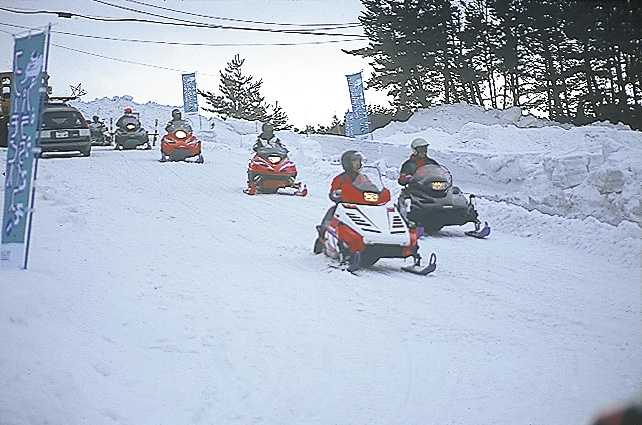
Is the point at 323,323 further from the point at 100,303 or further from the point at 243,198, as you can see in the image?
the point at 243,198

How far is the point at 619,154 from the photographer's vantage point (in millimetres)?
5492

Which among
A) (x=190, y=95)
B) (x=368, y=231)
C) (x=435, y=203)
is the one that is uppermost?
(x=190, y=95)

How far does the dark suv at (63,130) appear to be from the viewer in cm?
404

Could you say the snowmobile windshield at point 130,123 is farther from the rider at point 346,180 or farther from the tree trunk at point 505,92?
the tree trunk at point 505,92

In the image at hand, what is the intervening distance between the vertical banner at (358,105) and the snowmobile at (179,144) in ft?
10.6

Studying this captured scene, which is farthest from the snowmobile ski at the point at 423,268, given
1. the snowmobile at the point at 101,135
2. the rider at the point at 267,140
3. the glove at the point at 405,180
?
the snowmobile at the point at 101,135

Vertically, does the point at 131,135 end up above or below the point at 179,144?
above

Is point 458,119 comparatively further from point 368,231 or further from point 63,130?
point 63,130

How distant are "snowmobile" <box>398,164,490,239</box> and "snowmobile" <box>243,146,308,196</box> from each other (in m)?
2.17

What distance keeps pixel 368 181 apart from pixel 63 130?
185cm

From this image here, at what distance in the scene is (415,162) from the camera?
5.92 meters

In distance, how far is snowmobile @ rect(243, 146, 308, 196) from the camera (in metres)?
7.88

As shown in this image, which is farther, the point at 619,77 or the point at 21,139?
the point at 619,77

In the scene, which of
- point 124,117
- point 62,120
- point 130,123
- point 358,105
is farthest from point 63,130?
point 130,123
